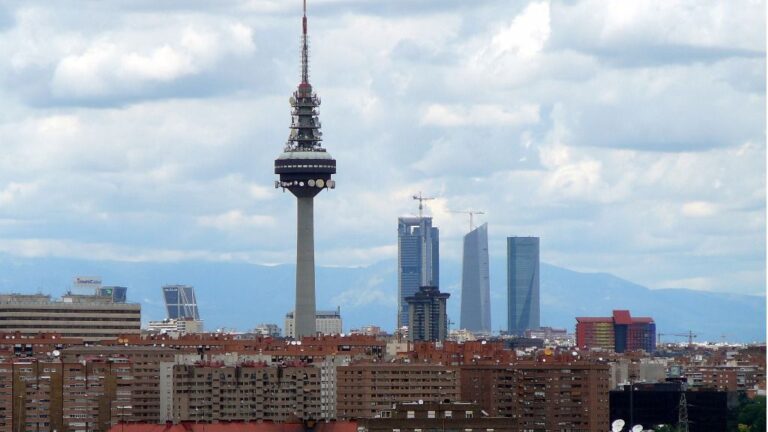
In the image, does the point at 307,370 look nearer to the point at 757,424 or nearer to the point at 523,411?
the point at 523,411

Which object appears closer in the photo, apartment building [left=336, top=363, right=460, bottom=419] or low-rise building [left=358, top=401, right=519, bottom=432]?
low-rise building [left=358, top=401, right=519, bottom=432]

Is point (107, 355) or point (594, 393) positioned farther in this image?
point (107, 355)

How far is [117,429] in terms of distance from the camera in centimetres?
13550

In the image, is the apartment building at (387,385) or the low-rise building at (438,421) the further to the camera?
the apartment building at (387,385)

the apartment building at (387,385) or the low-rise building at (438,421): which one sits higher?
the apartment building at (387,385)

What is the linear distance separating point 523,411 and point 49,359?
1384 inches

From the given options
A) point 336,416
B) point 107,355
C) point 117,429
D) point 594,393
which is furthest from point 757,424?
point 107,355

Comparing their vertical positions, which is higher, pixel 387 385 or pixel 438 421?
pixel 387 385

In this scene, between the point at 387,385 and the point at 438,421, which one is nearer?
the point at 438,421

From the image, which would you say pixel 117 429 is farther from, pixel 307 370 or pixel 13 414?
pixel 307 370

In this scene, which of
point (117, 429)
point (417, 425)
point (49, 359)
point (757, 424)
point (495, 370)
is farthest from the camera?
point (49, 359)

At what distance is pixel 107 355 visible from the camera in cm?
18212

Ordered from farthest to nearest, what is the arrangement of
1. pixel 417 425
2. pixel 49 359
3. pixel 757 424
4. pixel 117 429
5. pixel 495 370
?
pixel 49 359, pixel 495 370, pixel 757 424, pixel 117 429, pixel 417 425

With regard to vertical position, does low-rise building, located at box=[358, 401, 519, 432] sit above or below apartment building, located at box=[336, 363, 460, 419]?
below
